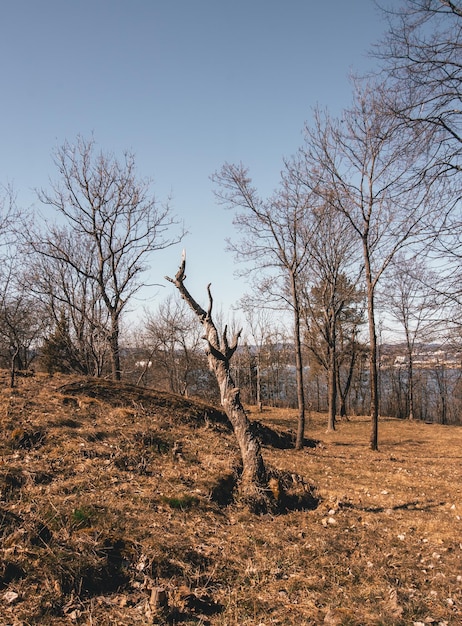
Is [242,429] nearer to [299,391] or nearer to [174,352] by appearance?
[299,391]

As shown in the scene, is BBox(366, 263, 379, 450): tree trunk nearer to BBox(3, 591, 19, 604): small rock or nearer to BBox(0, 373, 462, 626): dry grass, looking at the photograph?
BBox(0, 373, 462, 626): dry grass

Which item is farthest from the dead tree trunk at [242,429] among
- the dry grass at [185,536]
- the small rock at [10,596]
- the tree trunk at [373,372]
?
the tree trunk at [373,372]

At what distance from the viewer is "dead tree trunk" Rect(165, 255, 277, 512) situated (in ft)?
20.1

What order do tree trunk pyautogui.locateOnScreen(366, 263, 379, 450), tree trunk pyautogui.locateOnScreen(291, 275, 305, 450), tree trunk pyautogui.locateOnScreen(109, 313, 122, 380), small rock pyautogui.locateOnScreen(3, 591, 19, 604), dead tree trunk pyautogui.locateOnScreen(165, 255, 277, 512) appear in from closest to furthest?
1. small rock pyautogui.locateOnScreen(3, 591, 19, 604)
2. dead tree trunk pyautogui.locateOnScreen(165, 255, 277, 512)
3. tree trunk pyautogui.locateOnScreen(291, 275, 305, 450)
4. tree trunk pyautogui.locateOnScreen(366, 263, 379, 450)
5. tree trunk pyautogui.locateOnScreen(109, 313, 122, 380)

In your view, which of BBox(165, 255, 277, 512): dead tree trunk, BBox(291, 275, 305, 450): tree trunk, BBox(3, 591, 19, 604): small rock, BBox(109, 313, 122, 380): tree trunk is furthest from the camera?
BBox(109, 313, 122, 380): tree trunk

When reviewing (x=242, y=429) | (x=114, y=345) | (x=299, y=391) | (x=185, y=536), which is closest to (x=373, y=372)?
(x=299, y=391)

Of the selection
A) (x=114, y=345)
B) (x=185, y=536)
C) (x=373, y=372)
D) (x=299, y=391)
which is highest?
(x=114, y=345)

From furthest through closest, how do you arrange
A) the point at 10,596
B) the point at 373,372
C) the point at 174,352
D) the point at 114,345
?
1. the point at 174,352
2. the point at 114,345
3. the point at 373,372
4. the point at 10,596

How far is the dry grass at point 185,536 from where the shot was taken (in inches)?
140

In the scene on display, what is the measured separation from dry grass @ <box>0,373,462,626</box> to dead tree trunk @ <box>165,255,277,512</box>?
0.33m

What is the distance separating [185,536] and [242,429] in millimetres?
2173

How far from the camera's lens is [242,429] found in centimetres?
669

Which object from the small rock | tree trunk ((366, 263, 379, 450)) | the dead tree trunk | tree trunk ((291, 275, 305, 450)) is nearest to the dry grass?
the small rock

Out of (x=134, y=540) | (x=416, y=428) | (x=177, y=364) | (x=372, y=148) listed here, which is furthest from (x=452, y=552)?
(x=177, y=364)
